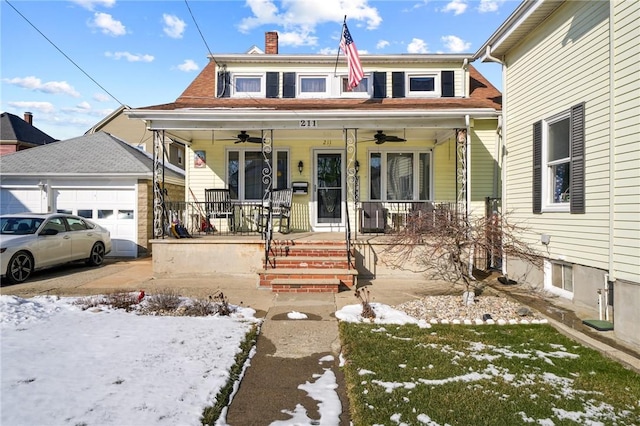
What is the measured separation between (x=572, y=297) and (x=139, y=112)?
944 cm

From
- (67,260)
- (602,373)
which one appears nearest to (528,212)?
(602,373)

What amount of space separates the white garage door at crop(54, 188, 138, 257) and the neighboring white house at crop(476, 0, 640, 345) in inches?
426

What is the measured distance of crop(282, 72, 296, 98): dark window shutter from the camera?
11648 millimetres

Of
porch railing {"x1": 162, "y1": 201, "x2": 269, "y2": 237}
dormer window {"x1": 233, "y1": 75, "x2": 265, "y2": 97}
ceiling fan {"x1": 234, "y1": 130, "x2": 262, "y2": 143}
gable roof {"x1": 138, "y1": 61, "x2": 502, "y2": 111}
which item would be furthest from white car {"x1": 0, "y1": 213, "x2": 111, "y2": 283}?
dormer window {"x1": 233, "y1": 75, "x2": 265, "y2": 97}

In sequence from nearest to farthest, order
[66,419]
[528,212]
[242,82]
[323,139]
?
1. [66,419]
2. [528,212]
3. [323,139]
4. [242,82]

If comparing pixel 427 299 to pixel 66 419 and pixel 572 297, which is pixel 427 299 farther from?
pixel 66 419

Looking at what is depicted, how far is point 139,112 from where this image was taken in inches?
329

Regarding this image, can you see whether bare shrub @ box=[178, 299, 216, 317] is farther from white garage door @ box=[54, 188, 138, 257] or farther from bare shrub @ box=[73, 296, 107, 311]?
white garage door @ box=[54, 188, 138, 257]

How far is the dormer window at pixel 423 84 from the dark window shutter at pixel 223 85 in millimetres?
5776

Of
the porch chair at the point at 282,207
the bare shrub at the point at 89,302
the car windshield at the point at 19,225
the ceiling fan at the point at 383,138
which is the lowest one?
the bare shrub at the point at 89,302

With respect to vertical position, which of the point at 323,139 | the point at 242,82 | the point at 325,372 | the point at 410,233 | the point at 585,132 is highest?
the point at 242,82

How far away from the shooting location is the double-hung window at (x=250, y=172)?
10867 mm

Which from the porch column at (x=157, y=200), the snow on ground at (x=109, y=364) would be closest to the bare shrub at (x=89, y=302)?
the snow on ground at (x=109, y=364)

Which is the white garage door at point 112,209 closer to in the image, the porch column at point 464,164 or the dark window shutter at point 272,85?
the dark window shutter at point 272,85
